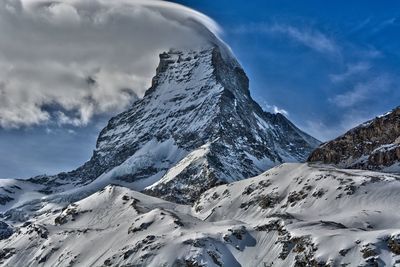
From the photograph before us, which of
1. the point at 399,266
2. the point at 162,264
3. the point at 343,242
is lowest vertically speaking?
the point at 399,266

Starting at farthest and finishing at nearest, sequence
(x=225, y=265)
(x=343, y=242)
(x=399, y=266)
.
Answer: (x=225, y=265) < (x=343, y=242) < (x=399, y=266)

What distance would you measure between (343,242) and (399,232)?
47.2 ft

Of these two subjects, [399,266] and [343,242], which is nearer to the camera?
[399,266]

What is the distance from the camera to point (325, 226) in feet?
655

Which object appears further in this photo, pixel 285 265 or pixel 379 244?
pixel 285 265

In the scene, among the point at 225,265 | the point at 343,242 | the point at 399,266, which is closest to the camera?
the point at 399,266

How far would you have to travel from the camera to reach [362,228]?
199m

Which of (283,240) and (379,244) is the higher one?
(283,240)

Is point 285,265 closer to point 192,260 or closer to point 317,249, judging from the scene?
point 317,249

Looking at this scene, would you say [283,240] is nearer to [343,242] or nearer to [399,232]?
[343,242]

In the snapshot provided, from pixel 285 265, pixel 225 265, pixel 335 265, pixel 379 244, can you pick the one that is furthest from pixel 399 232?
pixel 225 265

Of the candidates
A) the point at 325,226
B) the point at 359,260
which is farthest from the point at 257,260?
the point at 359,260

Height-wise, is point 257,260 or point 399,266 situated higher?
point 257,260

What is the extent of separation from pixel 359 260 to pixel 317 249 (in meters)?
14.1
